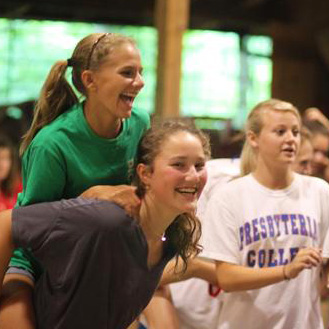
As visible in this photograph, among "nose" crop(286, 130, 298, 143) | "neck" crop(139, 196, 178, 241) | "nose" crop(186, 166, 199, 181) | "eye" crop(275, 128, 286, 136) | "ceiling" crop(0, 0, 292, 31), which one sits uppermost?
"ceiling" crop(0, 0, 292, 31)

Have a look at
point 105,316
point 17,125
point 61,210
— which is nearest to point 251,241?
point 105,316

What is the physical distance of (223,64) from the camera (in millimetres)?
10438

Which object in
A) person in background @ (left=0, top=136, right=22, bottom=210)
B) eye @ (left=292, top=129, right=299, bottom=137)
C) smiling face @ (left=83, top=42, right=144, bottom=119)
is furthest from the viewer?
person in background @ (left=0, top=136, right=22, bottom=210)

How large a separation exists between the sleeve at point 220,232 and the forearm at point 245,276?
1.6 inches

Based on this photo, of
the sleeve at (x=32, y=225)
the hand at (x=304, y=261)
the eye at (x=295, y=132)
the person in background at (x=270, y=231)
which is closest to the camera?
the sleeve at (x=32, y=225)

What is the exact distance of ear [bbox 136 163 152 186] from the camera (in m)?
2.33

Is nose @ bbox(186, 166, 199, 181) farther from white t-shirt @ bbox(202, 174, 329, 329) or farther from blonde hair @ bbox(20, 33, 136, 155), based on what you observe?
white t-shirt @ bbox(202, 174, 329, 329)

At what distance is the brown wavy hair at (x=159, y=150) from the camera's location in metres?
2.34

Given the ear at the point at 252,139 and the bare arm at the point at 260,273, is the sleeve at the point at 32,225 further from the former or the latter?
the ear at the point at 252,139

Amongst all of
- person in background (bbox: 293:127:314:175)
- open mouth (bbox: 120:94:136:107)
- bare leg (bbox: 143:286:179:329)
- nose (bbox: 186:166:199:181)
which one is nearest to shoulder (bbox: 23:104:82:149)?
open mouth (bbox: 120:94:136:107)

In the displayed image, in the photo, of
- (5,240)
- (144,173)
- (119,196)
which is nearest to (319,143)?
(144,173)

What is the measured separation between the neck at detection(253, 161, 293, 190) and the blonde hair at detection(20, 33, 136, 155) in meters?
0.78

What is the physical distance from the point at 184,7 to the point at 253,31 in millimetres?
5761

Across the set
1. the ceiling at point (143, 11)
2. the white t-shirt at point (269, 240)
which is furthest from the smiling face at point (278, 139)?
the ceiling at point (143, 11)
